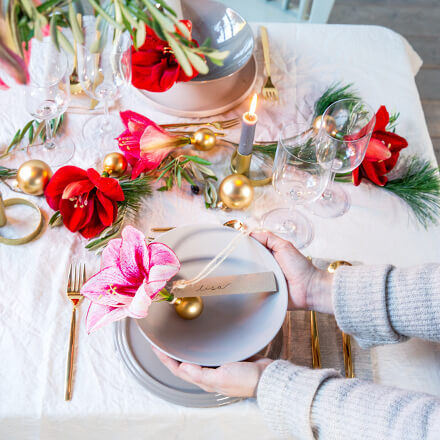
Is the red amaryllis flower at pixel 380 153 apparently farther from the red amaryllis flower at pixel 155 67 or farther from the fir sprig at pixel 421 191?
the red amaryllis flower at pixel 155 67

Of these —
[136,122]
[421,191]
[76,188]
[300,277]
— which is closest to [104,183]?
[76,188]

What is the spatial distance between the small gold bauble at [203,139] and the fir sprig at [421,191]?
364mm

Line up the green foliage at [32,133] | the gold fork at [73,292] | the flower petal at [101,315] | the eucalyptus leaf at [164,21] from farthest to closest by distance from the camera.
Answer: the green foliage at [32,133] < the gold fork at [73,292] < the flower petal at [101,315] < the eucalyptus leaf at [164,21]

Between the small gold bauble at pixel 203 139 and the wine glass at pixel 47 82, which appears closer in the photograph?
the wine glass at pixel 47 82

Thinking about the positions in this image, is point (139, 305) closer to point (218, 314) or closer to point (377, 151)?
point (218, 314)

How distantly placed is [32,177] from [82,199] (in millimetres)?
125

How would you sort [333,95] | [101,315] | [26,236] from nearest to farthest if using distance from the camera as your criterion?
[101,315] → [26,236] → [333,95]

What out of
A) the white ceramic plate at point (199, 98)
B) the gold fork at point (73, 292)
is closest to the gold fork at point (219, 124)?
the white ceramic plate at point (199, 98)

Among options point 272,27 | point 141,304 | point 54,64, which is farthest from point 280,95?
point 141,304

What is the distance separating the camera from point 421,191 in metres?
0.89

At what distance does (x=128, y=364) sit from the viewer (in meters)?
0.67

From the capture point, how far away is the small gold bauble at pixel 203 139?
895 mm

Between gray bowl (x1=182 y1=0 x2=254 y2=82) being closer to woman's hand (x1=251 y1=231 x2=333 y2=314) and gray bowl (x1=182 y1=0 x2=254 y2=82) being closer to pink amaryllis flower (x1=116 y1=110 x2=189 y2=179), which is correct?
pink amaryllis flower (x1=116 y1=110 x2=189 y2=179)

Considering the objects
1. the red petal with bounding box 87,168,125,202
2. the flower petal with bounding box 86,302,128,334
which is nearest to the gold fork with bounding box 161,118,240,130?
the red petal with bounding box 87,168,125,202
